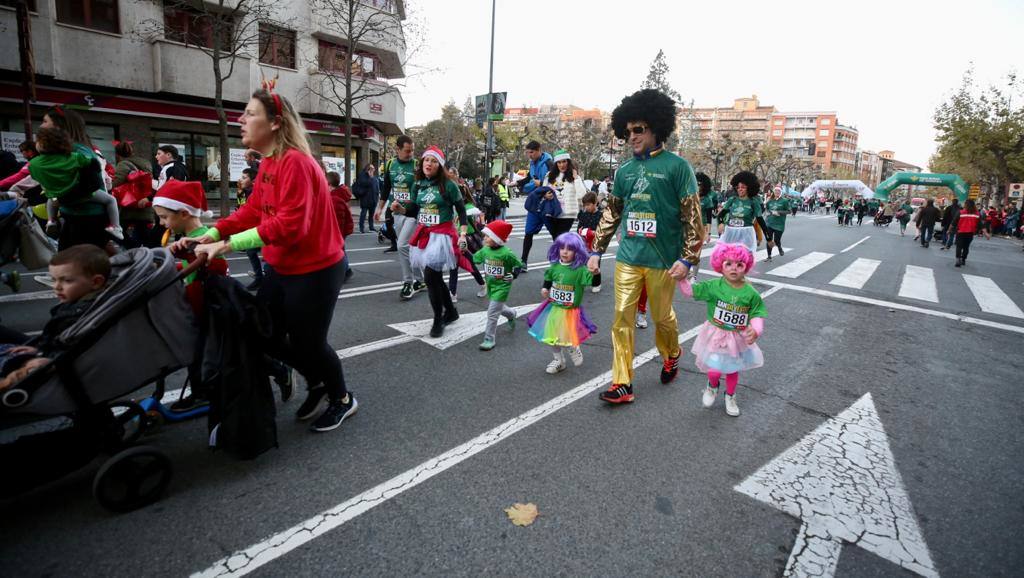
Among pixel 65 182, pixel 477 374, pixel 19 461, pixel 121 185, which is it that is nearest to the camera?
pixel 19 461

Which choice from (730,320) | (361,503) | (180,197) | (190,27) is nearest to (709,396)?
(730,320)

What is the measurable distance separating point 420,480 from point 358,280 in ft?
19.5

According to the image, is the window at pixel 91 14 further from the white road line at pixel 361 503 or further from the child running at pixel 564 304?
the white road line at pixel 361 503

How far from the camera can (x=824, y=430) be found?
3.81 metres

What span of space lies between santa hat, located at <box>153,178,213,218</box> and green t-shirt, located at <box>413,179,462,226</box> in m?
2.66

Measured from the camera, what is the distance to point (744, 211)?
30.8 feet

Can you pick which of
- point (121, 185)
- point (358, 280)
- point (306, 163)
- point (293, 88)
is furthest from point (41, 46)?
point (306, 163)

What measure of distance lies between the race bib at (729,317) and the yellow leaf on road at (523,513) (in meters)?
2.16

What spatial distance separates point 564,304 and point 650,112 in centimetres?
173

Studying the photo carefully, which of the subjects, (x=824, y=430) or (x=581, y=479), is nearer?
(x=581, y=479)

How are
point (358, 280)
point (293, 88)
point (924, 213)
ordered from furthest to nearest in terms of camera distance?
1. point (293, 88)
2. point (924, 213)
3. point (358, 280)

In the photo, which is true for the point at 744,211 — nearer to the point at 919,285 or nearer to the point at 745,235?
the point at 745,235

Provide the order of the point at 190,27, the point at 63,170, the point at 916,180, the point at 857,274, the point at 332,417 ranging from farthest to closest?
1. the point at 916,180
2. the point at 190,27
3. the point at 857,274
4. the point at 63,170
5. the point at 332,417

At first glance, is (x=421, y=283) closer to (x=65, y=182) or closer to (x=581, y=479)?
(x=65, y=182)
